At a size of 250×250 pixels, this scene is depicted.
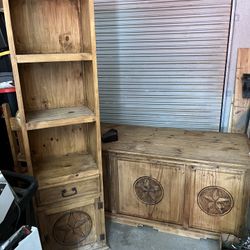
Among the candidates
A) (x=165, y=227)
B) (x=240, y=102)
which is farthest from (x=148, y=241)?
(x=240, y=102)

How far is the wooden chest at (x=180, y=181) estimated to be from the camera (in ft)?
5.47

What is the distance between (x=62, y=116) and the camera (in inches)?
57.9

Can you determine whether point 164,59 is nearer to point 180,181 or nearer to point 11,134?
point 180,181

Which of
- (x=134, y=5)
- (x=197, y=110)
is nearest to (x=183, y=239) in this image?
(x=197, y=110)

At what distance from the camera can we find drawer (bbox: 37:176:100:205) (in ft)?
5.00

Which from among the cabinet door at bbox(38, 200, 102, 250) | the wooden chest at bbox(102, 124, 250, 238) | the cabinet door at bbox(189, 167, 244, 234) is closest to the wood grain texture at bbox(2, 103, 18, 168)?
the cabinet door at bbox(38, 200, 102, 250)

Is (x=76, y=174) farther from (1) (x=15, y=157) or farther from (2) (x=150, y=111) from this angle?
(2) (x=150, y=111)

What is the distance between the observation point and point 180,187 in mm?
1760

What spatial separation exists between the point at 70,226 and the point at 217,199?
3.25ft

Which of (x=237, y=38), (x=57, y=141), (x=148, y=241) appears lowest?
(x=148, y=241)

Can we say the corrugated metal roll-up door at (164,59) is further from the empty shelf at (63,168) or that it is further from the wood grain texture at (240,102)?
the empty shelf at (63,168)

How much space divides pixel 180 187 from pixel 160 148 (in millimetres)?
302

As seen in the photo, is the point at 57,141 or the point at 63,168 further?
the point at 57,141

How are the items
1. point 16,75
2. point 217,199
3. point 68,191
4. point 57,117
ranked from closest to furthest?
point 16,75 < point 57,117 < point 68,191 < point 217,199
